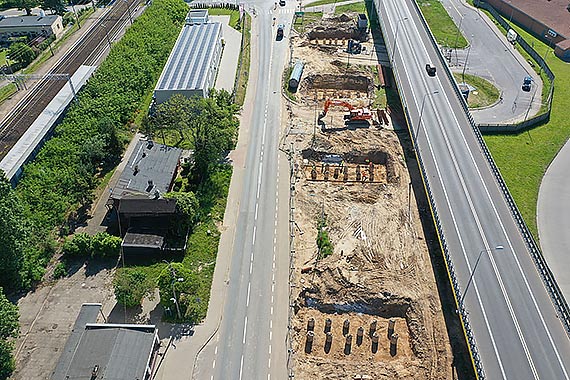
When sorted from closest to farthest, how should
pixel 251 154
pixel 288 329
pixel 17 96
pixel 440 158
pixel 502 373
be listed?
pixel 502 373 → pixel 288 329 → pixel 440 158 → pixel 251 154 → pixel 17 96

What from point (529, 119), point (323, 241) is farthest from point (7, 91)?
point (529, 119)

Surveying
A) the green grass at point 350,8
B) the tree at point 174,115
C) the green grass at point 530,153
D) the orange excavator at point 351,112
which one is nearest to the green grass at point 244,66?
the orange excavator at point 351,112

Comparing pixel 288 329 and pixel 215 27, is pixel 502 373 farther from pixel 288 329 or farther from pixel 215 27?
pixel 215 27

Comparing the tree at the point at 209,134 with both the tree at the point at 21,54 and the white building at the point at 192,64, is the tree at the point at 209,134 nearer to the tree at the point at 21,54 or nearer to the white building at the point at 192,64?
the white building at the point at 192,64

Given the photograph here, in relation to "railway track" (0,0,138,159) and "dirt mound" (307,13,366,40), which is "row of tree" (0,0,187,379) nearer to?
"railway track" (0,0,138,159)

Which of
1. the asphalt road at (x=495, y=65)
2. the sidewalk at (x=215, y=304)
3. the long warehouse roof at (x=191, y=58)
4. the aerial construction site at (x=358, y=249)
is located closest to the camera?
the sidewalk at (x=215, y=304)

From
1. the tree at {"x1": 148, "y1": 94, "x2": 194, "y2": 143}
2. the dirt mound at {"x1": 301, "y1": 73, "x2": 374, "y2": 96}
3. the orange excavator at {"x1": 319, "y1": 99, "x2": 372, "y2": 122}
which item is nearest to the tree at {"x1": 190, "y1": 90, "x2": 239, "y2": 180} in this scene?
the tree at {"x1": 148, "y1": 94, "x2": 194, "y2": 143}

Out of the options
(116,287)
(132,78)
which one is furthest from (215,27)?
(116,287)
